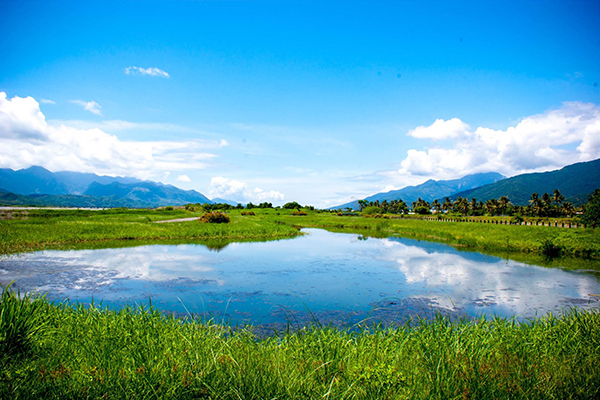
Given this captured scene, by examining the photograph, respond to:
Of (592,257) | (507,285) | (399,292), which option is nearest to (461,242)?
(592,257)

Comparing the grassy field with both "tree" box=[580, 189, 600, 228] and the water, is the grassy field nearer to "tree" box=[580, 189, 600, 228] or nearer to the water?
the water

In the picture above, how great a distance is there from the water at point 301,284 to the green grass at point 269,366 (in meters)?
1.92

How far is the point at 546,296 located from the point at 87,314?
14.7 meters

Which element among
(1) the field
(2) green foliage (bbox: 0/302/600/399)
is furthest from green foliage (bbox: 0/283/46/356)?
(2) green foliage (bbox: 0/302/600/399)

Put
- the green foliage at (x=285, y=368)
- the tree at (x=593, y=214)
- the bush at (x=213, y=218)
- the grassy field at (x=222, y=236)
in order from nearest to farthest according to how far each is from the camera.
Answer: the green foliage at (x=285, y=368) → the grassy field at (x=222, y=236) → the tree at (x=593, y=214) → the bush at (x=213, y=218)

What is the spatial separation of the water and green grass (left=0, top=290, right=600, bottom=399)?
6.30ft

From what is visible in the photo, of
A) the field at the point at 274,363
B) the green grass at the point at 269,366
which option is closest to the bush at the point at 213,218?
the field at the point at 274,363

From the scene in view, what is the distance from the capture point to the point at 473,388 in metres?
3.95

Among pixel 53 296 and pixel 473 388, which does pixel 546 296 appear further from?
pixel 53 296

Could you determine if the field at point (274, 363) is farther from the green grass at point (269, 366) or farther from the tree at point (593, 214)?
the tree at point (593, 214)

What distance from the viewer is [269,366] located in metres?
4.32

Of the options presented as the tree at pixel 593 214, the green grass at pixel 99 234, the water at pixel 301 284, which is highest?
the tree at pixel 593 214

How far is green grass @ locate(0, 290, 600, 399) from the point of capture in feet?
12.5

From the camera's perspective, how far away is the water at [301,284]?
387 inches
